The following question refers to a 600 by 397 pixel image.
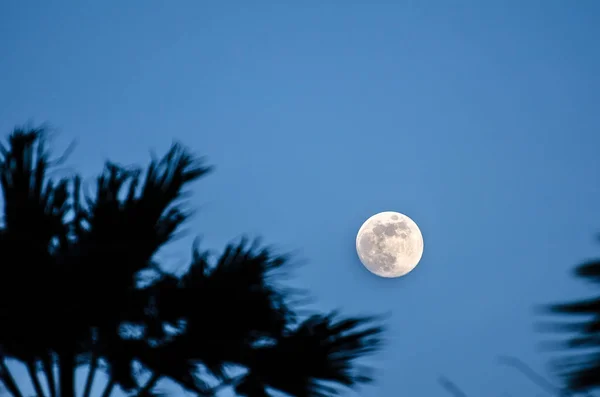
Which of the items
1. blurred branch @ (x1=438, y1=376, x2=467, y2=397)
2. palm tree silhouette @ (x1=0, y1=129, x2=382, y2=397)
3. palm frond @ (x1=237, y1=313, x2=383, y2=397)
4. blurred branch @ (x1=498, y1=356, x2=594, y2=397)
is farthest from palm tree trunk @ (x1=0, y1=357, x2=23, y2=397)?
blurred branch @ (x1=498, y1=356, x2=594, y2=397)

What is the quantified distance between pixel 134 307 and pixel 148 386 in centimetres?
58

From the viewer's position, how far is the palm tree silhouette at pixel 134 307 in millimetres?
4234

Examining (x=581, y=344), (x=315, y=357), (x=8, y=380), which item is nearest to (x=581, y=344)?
(x=581, y=344)

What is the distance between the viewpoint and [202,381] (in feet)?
15.7

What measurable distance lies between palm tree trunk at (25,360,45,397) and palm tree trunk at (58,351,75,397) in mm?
155

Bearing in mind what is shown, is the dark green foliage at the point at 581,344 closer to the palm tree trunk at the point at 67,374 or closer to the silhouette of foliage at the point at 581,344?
the silhouette of foliage at the point at 581,344

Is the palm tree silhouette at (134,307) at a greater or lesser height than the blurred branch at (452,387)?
greater

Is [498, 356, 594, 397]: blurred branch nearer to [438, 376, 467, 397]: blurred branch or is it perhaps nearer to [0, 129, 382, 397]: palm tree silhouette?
[438, 376, 467, 397]: blurred branch

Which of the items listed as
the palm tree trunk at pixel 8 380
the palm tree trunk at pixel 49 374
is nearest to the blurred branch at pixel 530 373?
the palm tree trunk at pixel 49 374

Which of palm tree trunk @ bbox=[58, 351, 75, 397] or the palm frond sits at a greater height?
the palm frond

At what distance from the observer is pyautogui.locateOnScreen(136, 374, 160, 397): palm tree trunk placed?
177 inches

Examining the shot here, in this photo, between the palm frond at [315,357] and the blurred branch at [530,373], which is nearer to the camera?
the blurred branch at [530,373]

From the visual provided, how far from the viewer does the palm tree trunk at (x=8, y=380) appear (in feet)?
14.9

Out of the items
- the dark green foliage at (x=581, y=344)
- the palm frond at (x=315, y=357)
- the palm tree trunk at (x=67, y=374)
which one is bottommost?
the dark green foliage at (x=581, y=344)
